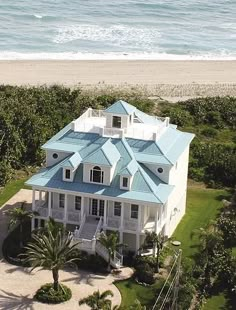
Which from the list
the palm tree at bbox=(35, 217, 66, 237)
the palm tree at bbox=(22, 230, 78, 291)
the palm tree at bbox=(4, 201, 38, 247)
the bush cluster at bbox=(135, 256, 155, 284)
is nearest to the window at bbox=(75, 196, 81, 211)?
the palm tree at bbox=(4, 201, 38, 247)

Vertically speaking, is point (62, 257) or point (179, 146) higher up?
point (179, 146)

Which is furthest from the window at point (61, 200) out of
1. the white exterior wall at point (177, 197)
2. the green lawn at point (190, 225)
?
the green lawn at point (190, 225)

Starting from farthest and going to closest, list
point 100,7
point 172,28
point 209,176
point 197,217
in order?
point 100,7 < point 172,28 < point 209,176 < point 197,217

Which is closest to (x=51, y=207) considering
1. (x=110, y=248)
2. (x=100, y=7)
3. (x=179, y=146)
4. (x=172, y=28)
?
(x=110, y=248)

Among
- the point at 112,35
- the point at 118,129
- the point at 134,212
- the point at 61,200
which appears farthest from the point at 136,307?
the point at 112,35

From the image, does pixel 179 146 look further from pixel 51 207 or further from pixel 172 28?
pixel 172 28

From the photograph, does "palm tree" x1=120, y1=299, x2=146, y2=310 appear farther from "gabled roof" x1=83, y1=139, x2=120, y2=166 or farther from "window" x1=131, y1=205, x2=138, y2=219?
"gabled roof" x1=83, y1=139, x2=120, y2=166
